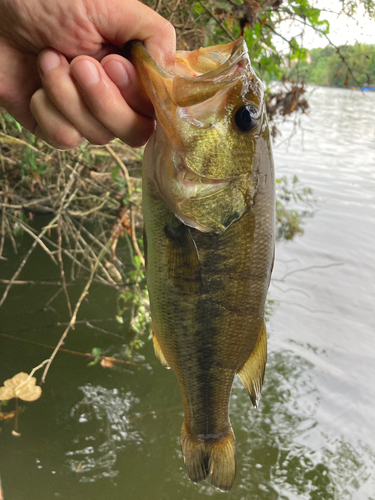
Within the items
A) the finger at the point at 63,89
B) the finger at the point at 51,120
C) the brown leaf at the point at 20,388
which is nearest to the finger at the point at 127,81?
the finger at the point at 63,89

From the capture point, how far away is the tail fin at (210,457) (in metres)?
1.68

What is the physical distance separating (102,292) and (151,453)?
2.22m

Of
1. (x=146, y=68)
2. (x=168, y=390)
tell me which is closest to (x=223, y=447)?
(x=146, y=68)

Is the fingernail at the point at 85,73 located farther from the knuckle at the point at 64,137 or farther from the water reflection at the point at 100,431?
the water reflection at the point at 100,431

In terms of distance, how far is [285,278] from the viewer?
609cm

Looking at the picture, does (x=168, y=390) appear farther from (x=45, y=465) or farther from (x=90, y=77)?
(x=90, y=77)

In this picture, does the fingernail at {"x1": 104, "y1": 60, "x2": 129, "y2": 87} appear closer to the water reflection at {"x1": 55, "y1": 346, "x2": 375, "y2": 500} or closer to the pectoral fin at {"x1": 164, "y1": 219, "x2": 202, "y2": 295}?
the pectoral fin at {"x1": 164, "y1": 219, "x2": 202, "y2": 295}

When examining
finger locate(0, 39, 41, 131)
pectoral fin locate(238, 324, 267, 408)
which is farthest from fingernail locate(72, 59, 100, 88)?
pectoral fin locate(238, 324, 267, 408)

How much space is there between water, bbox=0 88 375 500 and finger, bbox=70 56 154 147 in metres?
2.71

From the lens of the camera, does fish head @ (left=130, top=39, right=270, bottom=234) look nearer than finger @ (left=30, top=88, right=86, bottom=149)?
Yes

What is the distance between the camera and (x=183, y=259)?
131 cm

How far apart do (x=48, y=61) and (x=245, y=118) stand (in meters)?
0.64

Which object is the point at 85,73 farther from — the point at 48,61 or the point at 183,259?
the point at 183,259

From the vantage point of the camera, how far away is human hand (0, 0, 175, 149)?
1.21 m
